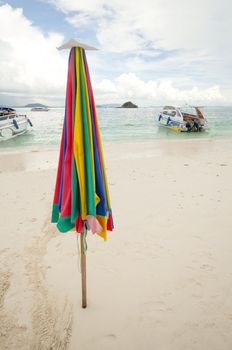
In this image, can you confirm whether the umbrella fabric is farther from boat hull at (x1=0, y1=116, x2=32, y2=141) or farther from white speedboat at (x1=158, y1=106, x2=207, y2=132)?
white speedboat at (x1=158, y1=106, x2=207, y2=132)

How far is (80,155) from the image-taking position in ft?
7.41

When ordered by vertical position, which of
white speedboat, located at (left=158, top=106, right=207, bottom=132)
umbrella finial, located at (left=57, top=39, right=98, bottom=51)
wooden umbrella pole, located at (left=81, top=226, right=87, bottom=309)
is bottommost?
wooden umbrella pole, located at (left=81, top=226, right=87, bottom=309)

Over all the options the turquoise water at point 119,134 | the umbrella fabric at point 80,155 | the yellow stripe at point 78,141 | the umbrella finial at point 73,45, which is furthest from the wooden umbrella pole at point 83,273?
the turquoise water at point 119,134

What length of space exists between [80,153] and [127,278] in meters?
2.08

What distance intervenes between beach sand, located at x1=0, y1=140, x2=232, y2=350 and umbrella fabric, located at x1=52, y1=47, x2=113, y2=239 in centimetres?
120

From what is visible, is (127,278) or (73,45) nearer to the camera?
(73,45)

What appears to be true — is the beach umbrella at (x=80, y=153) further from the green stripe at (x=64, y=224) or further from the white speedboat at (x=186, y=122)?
the white speedboat at (x=186, y=122)

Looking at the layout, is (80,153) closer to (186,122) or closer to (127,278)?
(127,278)

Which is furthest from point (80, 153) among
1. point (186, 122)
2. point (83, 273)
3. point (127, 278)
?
point (186, 122)

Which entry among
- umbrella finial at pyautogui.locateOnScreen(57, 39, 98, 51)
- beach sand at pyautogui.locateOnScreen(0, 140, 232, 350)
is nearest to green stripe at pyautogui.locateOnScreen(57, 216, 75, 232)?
beach sand at pyautogui.locateOnScreen(0, 140, 232, 350)

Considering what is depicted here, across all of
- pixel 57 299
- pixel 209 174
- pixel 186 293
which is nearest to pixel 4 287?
pixel 57 299

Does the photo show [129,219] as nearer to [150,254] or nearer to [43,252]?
[150,254]

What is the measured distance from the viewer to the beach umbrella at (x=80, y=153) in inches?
87.7

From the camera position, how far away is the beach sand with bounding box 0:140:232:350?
2566 millimetres
